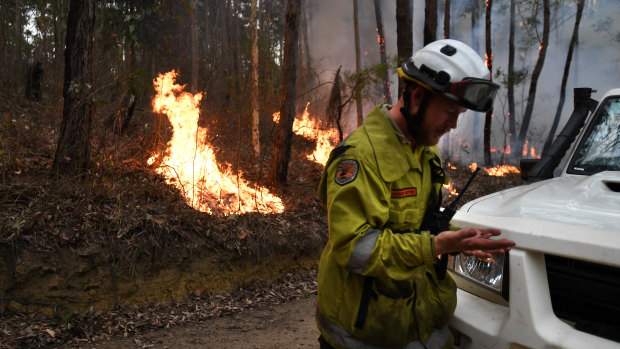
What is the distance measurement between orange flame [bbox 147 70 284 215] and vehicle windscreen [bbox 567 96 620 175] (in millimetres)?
5027

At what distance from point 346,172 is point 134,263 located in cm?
459

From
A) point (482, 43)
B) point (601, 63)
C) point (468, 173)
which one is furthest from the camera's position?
point (482, 43)

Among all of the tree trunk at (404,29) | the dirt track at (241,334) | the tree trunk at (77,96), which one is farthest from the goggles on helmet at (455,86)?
the tree trunk at (404,29)

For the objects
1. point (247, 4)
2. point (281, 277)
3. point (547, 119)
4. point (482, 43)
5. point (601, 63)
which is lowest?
point (281, 277)

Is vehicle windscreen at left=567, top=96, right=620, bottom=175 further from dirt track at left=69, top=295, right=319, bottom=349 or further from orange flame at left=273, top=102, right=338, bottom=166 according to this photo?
orange flame at left=273, top=102, right=338, bottom=166

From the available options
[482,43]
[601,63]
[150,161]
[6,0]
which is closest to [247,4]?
[482,43]

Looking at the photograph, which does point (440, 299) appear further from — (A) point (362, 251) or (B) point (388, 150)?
(B) point (388, 150)

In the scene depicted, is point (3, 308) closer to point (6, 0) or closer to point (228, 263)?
point (228, 263)

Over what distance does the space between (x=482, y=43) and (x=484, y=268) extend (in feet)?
147

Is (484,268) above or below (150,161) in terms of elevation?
below

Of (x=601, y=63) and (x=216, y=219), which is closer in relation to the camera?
(x=216, y=219)

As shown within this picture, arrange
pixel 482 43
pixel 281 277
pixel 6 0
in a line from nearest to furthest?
pixel 281 277, pixel 6 0, pixel 482 43

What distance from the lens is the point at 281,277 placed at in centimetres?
693

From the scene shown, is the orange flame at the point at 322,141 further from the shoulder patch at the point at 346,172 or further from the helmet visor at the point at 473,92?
the shoulder patch at the point at 346,172
